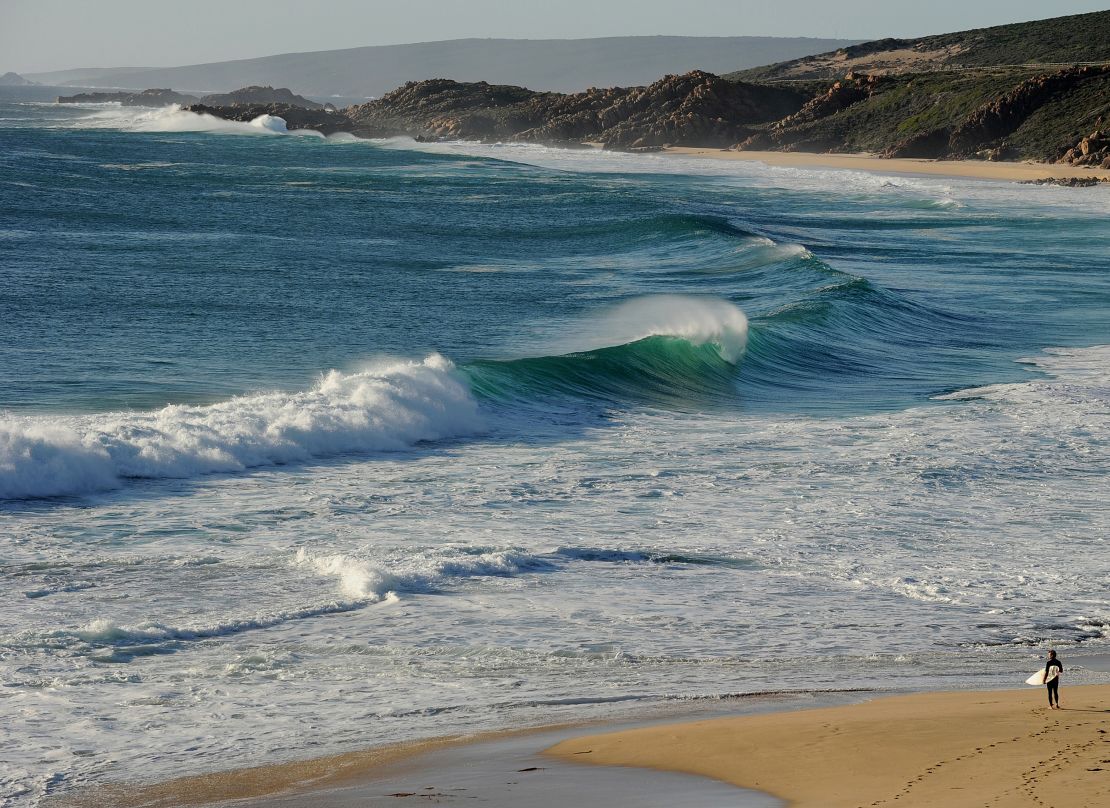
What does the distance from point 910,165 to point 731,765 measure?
204ft

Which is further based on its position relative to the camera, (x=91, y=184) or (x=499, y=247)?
(x=91, y=184)

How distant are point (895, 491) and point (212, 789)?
915 centimetres

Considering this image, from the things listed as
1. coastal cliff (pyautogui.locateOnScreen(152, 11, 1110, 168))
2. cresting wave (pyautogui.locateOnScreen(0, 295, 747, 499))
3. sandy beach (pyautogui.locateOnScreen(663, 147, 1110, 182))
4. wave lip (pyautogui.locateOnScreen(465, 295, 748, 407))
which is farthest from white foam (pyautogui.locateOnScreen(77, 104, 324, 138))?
cresting wave (pyautogui.locateOnScreen(0, 295, 747, 499))

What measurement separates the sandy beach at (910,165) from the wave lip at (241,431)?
44441 mm

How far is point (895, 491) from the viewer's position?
14641 millimetres

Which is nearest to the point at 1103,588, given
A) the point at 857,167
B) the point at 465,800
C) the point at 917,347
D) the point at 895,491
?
the point at 895,491

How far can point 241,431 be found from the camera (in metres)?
15.4

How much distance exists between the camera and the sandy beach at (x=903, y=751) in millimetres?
6996

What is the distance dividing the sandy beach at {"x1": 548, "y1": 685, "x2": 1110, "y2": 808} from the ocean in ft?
2.34

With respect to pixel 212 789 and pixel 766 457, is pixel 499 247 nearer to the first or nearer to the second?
pixel 766 457

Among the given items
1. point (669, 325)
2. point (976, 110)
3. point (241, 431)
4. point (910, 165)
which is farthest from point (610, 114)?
point (241, 431)

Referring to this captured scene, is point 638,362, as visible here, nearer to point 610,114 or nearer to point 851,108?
point 851,108

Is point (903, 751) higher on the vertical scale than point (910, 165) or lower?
lower

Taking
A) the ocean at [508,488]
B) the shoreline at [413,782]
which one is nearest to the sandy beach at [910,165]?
the ocean at [508,488]
